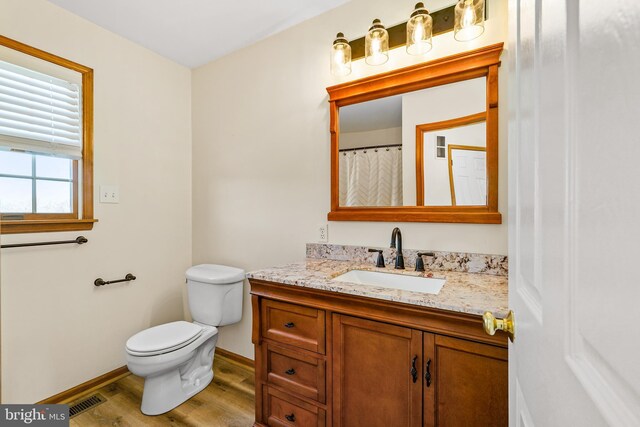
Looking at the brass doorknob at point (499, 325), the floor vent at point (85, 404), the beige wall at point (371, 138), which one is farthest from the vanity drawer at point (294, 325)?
the floor vent at point (85, 404)

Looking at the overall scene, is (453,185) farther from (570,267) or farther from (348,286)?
(570,267)

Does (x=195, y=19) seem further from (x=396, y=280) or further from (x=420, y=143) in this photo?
(x=396, y=280)

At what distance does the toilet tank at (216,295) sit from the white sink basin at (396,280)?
3.14 feet

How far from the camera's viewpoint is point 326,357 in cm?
130

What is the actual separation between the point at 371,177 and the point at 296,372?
116 cm

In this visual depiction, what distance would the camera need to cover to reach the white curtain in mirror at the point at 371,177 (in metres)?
1.74

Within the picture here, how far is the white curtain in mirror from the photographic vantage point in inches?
68.5

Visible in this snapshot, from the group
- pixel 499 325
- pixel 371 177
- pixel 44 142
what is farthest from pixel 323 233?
pixel 44 142

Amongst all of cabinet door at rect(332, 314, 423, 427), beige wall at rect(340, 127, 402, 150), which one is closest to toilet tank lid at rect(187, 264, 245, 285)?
cabinet door at rect(332, 314, 423, 427)

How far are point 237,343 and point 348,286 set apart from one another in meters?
1.51

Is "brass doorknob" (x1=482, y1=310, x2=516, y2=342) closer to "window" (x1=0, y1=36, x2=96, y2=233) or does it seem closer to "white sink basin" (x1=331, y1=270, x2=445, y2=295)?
"white sink basin" (x1=331, y1=270, x2=445, y2=295)

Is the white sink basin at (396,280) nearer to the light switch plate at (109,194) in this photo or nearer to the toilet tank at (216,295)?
the toilet tank at (216,295)

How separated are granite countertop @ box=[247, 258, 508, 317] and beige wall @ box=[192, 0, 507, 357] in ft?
0.67

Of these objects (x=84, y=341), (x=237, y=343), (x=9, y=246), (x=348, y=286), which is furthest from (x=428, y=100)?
(x=84, y=341)
